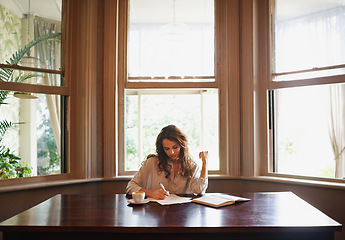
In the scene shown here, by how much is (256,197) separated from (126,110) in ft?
5.58

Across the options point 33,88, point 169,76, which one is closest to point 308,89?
point 169,76

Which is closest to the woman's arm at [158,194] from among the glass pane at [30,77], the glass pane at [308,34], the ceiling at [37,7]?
the glass pane at [30,77]

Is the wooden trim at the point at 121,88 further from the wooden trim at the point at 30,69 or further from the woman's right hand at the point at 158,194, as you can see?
the woman's right hand at the point at 158,194

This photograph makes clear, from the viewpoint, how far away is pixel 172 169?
8.44ft

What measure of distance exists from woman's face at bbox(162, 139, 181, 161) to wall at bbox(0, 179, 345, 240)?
0.76 meters

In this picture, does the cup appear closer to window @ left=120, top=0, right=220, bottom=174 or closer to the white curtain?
window @ left=120, top=0, right=220, bottom=174

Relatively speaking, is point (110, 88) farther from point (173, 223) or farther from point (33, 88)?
point (173, 223)

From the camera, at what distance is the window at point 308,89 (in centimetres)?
283

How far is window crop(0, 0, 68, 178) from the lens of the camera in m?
2.77

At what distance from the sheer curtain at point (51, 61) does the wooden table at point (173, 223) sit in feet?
4.23

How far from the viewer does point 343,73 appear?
2773mm

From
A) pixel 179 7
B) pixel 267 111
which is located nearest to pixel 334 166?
pixel 267 111

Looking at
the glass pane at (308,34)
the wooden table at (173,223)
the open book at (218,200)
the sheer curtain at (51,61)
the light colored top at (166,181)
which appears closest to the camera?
the wooden table at (173,223)

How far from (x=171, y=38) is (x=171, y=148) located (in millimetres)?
1374
